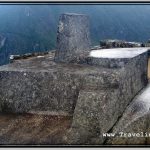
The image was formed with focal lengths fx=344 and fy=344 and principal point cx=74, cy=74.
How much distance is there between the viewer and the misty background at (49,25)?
208 ft

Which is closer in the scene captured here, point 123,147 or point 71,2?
point 123,147

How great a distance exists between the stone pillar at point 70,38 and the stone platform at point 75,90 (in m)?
0.37

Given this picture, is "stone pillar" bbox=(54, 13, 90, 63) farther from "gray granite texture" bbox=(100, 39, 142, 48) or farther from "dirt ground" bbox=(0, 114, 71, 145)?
"gray granite texture" bbox=(100, 39, 142, 48)

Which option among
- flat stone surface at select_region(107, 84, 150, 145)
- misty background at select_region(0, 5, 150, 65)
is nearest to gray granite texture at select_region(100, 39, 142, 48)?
flat stone surface at select_region(107, 84, 150, 145)

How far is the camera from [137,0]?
8461 mm

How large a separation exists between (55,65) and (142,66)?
3258mm

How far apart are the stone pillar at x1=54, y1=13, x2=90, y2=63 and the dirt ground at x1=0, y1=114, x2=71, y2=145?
8.01 ft

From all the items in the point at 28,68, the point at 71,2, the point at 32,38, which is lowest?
the point at 32,38

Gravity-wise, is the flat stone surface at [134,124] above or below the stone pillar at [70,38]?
below

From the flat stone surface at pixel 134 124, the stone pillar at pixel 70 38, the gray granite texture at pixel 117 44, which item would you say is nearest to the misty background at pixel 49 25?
the gray granite texture at pixel 117 44

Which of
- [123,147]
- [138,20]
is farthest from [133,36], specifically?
[123,147]

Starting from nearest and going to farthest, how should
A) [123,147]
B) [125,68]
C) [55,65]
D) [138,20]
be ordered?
[123,147] < [125,68] < [55,65] < [138,20]

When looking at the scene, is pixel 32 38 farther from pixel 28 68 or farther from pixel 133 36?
pixel 28 68

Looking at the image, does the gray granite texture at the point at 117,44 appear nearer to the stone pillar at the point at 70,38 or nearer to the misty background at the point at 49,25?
the stone pillar at the point at 70,38
